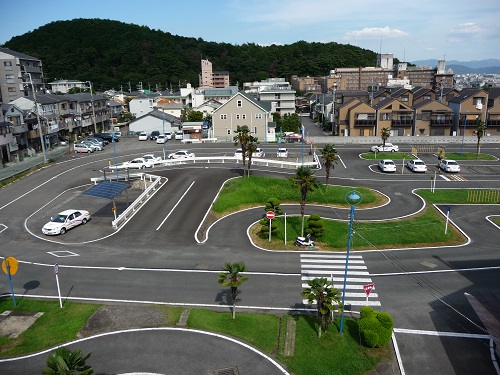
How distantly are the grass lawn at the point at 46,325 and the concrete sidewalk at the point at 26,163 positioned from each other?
3286cm

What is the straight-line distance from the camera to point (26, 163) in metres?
57.2

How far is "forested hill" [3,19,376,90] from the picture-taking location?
16375 cm

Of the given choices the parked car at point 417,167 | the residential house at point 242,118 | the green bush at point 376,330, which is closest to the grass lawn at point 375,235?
the green bush at point 376,330

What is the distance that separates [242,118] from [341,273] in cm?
5287

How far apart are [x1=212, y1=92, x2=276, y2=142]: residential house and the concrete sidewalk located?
2883 centimetres

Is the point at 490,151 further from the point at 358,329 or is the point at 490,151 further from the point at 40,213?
the point at 40,213

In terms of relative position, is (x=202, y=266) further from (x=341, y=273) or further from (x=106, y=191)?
(x=106, y=191)

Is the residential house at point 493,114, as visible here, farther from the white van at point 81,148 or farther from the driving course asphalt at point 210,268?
the white van at point 81,148

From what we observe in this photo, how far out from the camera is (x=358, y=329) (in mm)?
19359

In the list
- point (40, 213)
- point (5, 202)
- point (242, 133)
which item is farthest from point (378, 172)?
point (5, 202)

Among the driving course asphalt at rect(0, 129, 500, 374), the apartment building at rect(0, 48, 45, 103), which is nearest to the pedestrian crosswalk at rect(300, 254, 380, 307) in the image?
the driving course asphalt at rect(0, 129, 500, 374)

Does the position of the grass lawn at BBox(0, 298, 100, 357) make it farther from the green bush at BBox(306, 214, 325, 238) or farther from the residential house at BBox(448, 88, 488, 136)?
the residential house at BBox(448, 88, 488, 136)

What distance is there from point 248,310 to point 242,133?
994 inches

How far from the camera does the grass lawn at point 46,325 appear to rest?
18.4 metres
